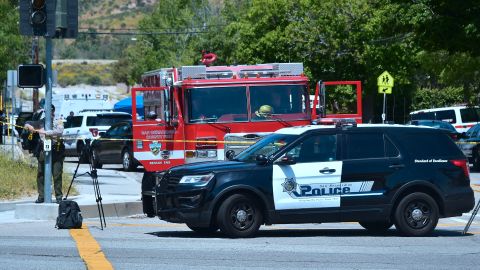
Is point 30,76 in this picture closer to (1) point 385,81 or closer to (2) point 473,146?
(2) point 473,146

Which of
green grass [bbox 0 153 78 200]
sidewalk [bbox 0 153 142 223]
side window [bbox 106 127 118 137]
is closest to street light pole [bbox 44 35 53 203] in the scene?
sidewalk [bbox 0 153 142 223]

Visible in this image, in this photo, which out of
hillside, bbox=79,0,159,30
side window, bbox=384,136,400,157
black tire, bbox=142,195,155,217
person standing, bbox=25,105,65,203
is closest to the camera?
side window, bbox=384,136,400,157

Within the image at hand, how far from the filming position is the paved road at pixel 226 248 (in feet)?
38.7

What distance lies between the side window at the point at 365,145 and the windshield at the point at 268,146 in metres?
0.84

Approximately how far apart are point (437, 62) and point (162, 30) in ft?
113

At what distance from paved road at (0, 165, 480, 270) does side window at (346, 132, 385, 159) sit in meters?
1.25

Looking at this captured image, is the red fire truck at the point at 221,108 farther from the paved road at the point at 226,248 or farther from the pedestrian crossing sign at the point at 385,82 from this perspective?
the pedestrian crossing sign at the point at 385,82

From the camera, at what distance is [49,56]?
56.8ft

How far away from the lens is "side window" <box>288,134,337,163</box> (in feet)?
48.2

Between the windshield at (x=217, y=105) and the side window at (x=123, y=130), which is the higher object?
the windshield at (x=217, y=105)

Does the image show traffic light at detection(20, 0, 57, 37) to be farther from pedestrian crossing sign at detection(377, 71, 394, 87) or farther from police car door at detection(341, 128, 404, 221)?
pedestrian crossing sign at detection(377, 71, 394, 87)

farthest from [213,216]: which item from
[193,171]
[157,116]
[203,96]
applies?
[157,116]

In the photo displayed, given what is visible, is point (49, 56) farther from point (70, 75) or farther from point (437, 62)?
point (70, 75)

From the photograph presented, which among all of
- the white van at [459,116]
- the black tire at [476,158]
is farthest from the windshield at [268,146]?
the white van at [459,116]
